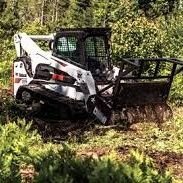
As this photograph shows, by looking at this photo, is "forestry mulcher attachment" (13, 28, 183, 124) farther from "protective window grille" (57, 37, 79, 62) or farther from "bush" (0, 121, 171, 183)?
"bush" (0, 121, 171, 183)

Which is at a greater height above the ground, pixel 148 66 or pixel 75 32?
pixel 75 32

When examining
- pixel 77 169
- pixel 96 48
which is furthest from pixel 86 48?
pixel 77 169

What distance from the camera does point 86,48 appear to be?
13.9m

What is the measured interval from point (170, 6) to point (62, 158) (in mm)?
41988

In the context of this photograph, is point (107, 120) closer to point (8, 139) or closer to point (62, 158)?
point (8, 139)

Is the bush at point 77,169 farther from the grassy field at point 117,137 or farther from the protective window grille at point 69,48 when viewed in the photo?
the protective window grille at point 69,48

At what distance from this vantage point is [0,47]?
86.4 feet

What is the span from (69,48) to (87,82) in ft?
4.11

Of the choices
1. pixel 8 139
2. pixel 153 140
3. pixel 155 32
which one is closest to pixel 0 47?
pixel 155 32

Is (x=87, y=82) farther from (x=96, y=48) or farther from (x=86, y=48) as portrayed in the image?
(x=96, y=48)

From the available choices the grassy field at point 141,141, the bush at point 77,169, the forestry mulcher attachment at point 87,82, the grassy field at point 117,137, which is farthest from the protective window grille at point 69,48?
the bush at point 77,169

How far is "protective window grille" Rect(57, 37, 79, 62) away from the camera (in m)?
13.7

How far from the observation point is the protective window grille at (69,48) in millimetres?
13711

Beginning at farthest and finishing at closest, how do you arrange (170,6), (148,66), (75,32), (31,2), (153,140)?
1. (31,2)
2. (170,6)
3. (148,66)
4. (75,32)
5. (153,140)
